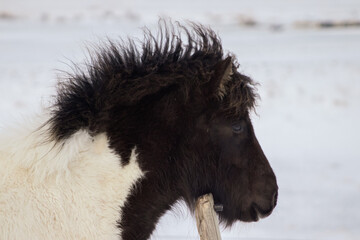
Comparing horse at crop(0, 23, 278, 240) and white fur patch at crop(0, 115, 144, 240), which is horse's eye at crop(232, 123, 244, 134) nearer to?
horse at crop(0, 23, 278, 240)

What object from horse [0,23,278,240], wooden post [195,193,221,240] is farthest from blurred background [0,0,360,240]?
horse [0,23,278,240]

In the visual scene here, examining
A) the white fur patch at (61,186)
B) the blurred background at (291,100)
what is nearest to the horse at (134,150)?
the white fur patch at (61,186)

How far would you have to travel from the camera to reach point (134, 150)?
258 centimetres

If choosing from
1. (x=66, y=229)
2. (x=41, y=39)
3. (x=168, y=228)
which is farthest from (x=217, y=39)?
(x=41, y=39)

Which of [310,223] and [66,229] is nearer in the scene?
[66,229]

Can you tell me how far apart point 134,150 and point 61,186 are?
376mm

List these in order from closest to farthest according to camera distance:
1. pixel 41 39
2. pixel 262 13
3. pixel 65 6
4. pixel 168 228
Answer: pixel 168 228
pixel 41 39
pixel 262 13
pixel 65 6

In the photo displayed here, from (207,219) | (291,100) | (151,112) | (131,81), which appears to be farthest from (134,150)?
(291,100)

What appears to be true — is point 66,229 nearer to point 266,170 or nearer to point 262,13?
point 266,170

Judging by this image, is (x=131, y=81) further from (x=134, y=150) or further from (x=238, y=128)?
(x=238, y=128)

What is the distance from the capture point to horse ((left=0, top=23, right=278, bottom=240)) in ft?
7.98

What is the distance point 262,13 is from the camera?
107 ft

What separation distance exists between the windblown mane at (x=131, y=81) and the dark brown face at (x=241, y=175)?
0.12 meters

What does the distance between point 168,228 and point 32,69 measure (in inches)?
372
